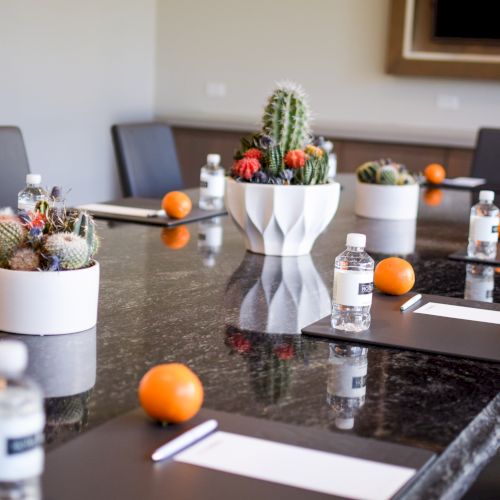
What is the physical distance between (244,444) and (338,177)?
2.98 m

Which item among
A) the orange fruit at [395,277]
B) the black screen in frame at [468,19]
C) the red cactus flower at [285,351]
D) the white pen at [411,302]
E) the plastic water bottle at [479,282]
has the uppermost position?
the black screen in frame at [468,19]

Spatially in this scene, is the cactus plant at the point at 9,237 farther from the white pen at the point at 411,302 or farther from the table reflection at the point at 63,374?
the white pen at the point at 411,302

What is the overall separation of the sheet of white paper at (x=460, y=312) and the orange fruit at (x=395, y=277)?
2.2 inches

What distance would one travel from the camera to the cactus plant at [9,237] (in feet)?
4.48

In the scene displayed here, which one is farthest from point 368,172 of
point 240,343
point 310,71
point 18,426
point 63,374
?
point 310,71

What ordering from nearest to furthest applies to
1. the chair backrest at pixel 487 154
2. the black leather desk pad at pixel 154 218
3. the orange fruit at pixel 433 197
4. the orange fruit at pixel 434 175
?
the black leather desk pad at pixel 154 218
the orange fruit at pixel 433 197
the orange fruit at pixel 434 175
the chair backrest at pixel 487 154

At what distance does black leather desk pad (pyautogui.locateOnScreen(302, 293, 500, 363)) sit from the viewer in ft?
4.64

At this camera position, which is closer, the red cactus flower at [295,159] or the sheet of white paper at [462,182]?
the red cactus flower at [295,159]

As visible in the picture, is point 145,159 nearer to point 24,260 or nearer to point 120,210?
point 120,210

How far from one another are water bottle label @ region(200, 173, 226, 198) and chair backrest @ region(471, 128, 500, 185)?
1.70 metres

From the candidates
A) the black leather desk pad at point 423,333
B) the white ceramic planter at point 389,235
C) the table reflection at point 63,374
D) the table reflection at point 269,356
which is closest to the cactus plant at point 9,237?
the table reflection at point 63,374

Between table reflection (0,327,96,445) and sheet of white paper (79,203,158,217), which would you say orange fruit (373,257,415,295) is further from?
sheet of white paper (79,203,158,217)

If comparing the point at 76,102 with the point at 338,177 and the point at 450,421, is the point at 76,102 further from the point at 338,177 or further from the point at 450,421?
the point at 450,421

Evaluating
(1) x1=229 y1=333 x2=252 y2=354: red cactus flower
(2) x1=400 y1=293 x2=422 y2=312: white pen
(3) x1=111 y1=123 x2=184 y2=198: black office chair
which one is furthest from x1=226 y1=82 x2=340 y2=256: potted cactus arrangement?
(3) x1=111 y1=123 x2=184 y2=198: black office chair
